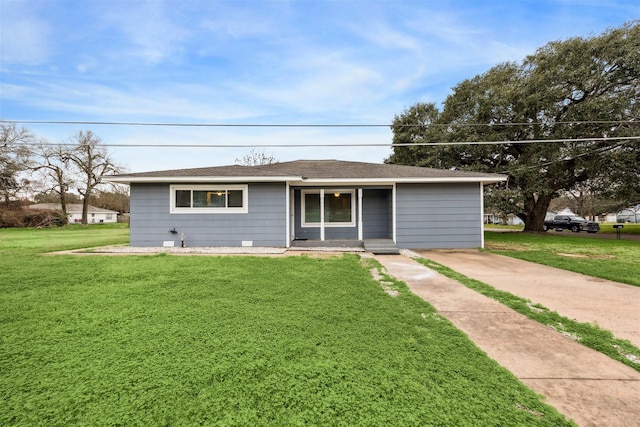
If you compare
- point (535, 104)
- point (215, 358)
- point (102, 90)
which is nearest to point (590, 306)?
point (215, 358)

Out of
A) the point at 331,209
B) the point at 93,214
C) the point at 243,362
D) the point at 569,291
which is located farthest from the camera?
the point at 93,214

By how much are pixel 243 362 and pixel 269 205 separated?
7327 millimetres

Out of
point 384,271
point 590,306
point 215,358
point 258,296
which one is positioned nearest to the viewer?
point 215,358

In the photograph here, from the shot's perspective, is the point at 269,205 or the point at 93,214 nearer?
the point at 269,205

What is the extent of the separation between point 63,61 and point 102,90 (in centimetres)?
181

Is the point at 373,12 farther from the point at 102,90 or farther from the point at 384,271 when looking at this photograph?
the point at 102,90

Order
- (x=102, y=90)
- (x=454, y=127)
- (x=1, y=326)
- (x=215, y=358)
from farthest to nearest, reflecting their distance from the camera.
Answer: (x=454, y=127)
(x=102, y=90)
(x=1, y=326)
(x=215, y=358)

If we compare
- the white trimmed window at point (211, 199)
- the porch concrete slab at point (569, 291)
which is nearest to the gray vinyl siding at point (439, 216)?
the porch concrete slab at point (569, 291)

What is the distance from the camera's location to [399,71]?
49.3ft

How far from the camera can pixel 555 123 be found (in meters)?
13.6

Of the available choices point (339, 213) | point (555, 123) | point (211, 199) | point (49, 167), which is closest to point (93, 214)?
point (49, 167)

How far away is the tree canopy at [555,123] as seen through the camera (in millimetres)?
12797

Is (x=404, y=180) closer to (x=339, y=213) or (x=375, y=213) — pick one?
(x=375, y=213)

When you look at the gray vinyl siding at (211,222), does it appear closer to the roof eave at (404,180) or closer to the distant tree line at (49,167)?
the roof eave at (404,180)
